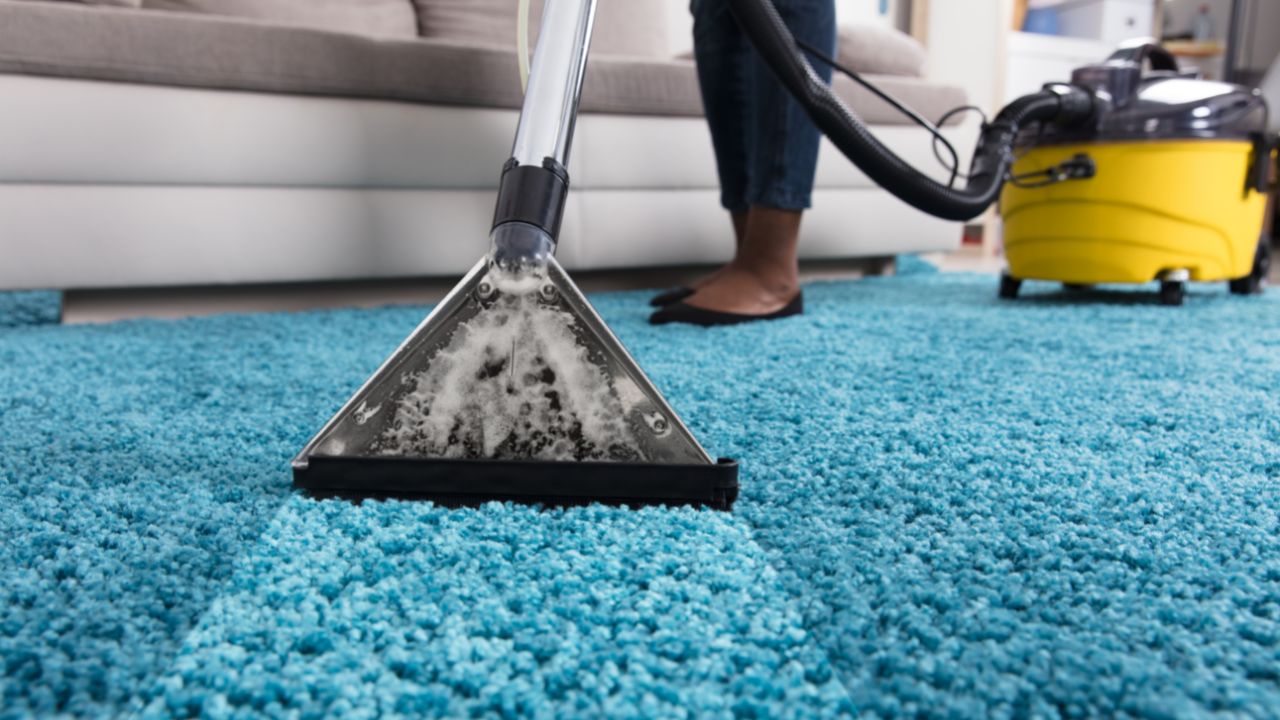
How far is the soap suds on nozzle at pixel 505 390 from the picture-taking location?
0.46 metres

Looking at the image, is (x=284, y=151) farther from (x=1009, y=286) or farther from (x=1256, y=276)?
(x=1256, y=276)

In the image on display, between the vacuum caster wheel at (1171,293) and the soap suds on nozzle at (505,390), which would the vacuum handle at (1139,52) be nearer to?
the vacuum caster wheel at (1171,293)

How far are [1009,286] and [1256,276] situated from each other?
0.47 meters

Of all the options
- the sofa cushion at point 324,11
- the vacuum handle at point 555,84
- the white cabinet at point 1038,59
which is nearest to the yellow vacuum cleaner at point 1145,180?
the vacuum handle at point 555,84

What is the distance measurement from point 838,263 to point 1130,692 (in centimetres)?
182

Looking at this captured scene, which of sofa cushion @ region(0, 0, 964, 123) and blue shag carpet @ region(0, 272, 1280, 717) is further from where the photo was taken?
sofa cushion @ region(0, 0, 964, 123)

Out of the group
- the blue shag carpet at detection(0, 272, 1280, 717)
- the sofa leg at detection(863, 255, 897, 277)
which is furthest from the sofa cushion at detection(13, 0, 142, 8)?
the sofa leg at detection(863, 255, 897, 277)

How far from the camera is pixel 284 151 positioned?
1.30m

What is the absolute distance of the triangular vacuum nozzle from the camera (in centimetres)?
45

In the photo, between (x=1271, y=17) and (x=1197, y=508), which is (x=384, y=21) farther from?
(x=1271, y=17)

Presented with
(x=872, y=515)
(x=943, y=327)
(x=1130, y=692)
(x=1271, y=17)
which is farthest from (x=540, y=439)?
(x=1271, y=17)

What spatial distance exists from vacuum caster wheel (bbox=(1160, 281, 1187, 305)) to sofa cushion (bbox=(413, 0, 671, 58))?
131 centimetres

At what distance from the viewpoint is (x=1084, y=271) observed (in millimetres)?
1390

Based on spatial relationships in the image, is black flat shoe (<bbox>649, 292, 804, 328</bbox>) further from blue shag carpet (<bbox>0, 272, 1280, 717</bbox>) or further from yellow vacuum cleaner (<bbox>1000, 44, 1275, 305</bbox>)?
yellow vacuum cleaner (<bbox>1000, 44, 1275, 305</bbox>)
